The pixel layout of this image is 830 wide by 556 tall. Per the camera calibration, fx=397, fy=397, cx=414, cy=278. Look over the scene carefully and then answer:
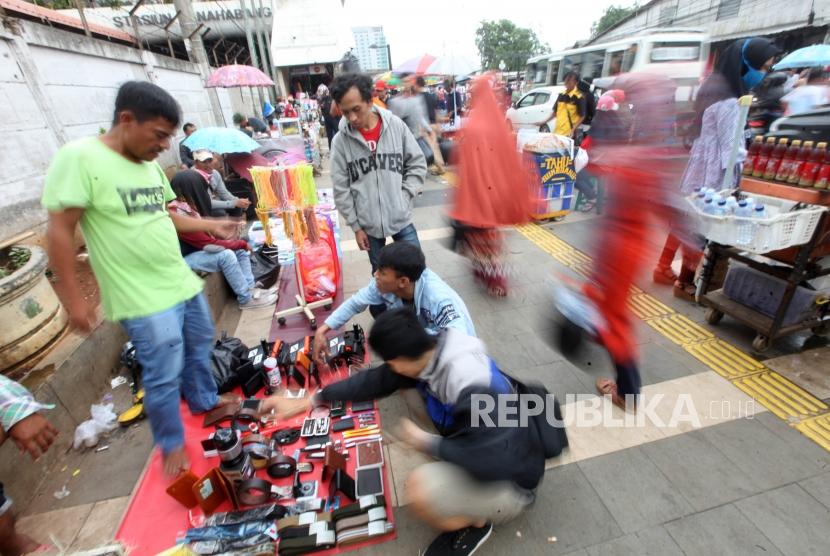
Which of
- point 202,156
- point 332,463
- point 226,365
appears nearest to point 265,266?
point 202,156

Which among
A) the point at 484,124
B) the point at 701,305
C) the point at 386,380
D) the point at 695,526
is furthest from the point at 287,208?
the point at 701,305

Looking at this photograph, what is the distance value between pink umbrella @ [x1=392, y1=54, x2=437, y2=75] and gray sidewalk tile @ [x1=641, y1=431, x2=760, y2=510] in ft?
25.6

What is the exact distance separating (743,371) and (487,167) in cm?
231

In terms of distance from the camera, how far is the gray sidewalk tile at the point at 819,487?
76.4 inches

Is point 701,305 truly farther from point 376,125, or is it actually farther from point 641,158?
point 376,125

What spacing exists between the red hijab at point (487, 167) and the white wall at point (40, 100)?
284 centimetres

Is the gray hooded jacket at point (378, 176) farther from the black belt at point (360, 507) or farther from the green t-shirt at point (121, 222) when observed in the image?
the black belt at point (360, 507)

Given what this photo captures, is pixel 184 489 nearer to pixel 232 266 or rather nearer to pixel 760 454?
pixel 232 266

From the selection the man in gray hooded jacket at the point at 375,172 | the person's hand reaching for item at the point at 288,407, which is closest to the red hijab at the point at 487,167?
the man in gray hooded jacket at the point at 375,172

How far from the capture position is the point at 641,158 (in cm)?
179

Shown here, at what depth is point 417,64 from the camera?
855 cm

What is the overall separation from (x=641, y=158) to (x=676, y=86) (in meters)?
0.42

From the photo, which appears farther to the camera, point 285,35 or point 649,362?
point 285,35

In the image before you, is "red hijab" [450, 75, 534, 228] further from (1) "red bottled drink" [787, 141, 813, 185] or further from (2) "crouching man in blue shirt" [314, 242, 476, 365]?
(1) "red bottled drink" [787, 141, 813, 185]
